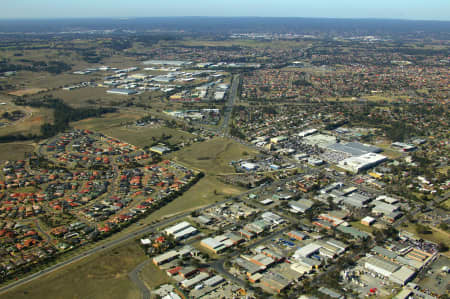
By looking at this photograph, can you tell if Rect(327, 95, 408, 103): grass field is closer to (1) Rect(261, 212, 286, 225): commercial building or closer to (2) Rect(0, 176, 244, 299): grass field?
(1) Rect(261, 212, 286, 225): commercial building

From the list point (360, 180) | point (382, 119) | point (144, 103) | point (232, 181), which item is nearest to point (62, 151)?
point (232, 181)

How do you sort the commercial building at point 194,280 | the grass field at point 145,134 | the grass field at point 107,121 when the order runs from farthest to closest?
the grass field at point 107,121
the grass field at point 145,134
the commercial building at point 194,280

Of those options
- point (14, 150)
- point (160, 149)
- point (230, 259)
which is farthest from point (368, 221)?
point (14, 150)

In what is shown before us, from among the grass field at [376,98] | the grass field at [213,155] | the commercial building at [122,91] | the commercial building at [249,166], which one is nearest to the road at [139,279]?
the grass field at [213,155]

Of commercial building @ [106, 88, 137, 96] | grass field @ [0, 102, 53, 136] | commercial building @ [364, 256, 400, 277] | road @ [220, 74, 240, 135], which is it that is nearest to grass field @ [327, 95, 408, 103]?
road @ [220, 74, 240, 135]

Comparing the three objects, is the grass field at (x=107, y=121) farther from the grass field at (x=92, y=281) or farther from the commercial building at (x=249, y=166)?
the grass field at (x=92, y=281)

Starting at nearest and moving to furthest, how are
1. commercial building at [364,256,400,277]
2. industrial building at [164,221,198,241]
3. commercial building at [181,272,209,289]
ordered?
commercial building at [181,272,209,289], commercial building at [364,256,400,277], industrial building at [164,221,198,241]

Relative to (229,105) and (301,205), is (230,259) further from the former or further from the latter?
(229,105)
